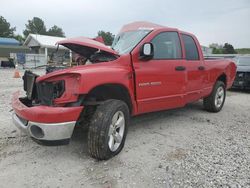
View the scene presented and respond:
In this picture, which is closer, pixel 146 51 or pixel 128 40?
pixel 146 51

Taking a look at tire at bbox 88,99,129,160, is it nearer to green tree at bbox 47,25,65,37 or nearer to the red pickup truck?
the red pickup truck

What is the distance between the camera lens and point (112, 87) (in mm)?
3965

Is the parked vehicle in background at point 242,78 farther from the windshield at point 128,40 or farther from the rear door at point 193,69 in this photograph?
the windshield at point 128,40

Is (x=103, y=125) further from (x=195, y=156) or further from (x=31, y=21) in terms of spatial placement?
(x=31, y=21)

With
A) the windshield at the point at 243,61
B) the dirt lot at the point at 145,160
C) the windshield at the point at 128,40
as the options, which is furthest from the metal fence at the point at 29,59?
the windshield at the point at 128,40

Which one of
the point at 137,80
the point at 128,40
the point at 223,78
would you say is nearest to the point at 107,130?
the point at 137,80

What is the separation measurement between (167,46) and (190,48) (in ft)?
3.48

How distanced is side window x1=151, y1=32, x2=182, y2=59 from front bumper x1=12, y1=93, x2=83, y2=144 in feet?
6.77

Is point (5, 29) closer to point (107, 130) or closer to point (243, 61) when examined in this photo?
point (243, 61)

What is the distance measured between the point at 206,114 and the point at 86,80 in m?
4.34

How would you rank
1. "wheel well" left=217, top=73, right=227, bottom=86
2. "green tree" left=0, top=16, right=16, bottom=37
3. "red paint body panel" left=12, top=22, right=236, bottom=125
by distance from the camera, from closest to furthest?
"red paint body panel" left=12, top=22, right=236, bottom=125, "wheel well" left=217, top=73, right=227, bottom=86, "green tree" left=0, top=16, right=16, bottom=37

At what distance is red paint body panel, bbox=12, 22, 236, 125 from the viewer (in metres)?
3.36

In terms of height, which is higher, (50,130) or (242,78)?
(242,78)

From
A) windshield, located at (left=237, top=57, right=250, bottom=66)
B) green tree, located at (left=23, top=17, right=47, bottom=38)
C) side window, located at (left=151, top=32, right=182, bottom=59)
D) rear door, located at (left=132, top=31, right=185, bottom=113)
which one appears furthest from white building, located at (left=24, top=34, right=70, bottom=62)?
green tree, located at (left=23, top=17, right=47, bottom=38)
